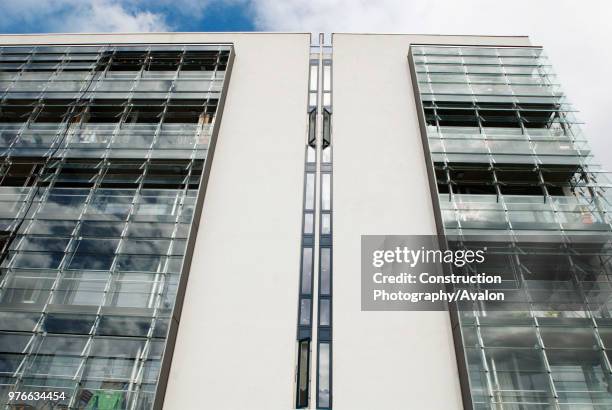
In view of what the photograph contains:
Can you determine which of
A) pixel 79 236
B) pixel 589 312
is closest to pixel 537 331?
pixel 589 312

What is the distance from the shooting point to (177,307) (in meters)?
12.0

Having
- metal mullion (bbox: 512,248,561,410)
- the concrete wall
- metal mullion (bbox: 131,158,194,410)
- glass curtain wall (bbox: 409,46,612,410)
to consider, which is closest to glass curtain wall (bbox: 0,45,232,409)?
metal mullion (bbox: 131,158,194,410)

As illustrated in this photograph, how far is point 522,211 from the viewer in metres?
13.3

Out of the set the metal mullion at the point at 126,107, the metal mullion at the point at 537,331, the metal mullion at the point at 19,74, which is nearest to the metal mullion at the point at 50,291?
the metal mullion at the point at 126,107

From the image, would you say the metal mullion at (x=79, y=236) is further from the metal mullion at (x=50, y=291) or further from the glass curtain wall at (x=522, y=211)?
the glass curtain wall at (x=522, y=211)

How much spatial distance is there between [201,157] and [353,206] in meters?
5.80

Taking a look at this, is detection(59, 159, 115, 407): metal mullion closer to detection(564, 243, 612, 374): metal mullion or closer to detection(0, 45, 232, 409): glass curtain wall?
detection(0, 45, 232, 409): glass curtain wall

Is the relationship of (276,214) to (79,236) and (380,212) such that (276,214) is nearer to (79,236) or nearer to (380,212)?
(380,212)

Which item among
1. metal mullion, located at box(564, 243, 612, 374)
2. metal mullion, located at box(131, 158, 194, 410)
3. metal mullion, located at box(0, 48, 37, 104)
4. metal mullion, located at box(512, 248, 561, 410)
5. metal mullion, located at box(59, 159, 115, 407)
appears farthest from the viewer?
metal mullion, located at box(0, 48, 37, 104)

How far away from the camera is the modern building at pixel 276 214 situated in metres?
10.9

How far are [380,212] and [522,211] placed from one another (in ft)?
14.6

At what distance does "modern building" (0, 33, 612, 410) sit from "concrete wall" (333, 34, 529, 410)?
6 centimetres

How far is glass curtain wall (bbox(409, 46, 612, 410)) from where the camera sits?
10.6m

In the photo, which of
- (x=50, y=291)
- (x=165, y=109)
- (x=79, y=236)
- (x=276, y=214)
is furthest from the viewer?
(x=165, y=109)
